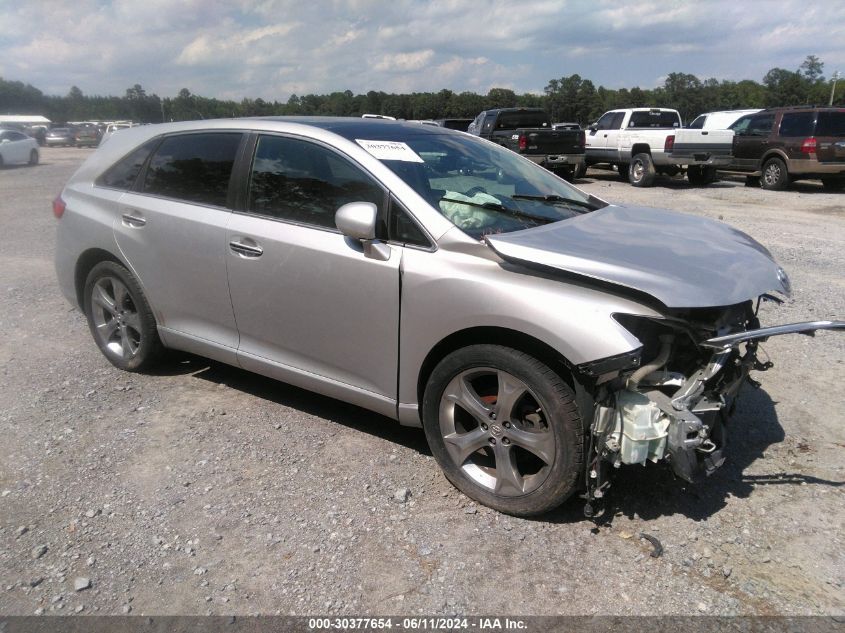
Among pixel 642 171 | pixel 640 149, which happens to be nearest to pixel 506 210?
pixel 642 171

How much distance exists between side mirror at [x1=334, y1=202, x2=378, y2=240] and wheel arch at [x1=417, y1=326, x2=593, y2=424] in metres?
0.64

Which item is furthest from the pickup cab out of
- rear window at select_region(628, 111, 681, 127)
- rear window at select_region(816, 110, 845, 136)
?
rear window at select_region(816, 110, 845, 136)

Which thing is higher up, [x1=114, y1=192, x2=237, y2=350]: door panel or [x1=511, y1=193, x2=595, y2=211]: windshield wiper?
[x1=511, y1=193, x2=595, y2=211]: windshield wiper

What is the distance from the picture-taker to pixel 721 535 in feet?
9.88

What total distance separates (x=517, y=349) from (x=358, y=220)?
0.99 metres

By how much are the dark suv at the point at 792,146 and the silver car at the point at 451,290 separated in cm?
1430

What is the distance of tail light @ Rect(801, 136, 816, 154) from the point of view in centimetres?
1564

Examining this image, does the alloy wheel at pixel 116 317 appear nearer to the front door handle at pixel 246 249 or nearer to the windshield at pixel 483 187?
the front door handle at pixel 246 249

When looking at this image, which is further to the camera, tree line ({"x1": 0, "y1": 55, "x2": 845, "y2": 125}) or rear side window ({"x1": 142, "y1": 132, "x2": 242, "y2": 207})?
tree line ({"x1": 0, "y1": 55, "x2": 845, "y2": 125})

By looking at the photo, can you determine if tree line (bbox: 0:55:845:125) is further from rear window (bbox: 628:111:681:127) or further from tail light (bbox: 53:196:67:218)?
tail light (bbox: 53:196:67:218)

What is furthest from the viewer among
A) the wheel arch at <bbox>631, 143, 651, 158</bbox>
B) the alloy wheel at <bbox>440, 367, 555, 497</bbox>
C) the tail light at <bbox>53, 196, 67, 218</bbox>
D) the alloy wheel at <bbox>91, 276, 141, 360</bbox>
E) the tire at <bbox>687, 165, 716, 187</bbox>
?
the tire at <bbox>687, 165, 716, 187</bbox>

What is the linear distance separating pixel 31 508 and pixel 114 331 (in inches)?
71.0

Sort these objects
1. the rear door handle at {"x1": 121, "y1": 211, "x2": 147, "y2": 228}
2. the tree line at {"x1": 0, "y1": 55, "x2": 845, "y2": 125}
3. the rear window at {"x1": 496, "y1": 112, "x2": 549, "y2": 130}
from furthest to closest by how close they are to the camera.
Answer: the tree line at {"x1": 0, "y1": 55, "x2": 845, "y2": 125}, the rear window at {"x1": 496, "y1": 112, "x2": 549, "y2": 130}, the rear door handle at {"x1": 121, "y1": 211, "x2": 147, "y2": 228}

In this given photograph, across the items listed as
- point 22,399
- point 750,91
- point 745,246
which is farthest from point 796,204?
point 750,91
